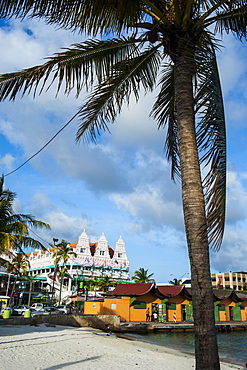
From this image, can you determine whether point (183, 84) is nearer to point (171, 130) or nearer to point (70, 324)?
point (171, 130)

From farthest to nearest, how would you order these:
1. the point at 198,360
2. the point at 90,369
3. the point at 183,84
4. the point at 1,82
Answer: the point at 90,369, the point at 1,82, the point at 183,84, the point at 198,360

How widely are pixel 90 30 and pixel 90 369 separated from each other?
8.41 meters

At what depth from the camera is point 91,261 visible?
248ft

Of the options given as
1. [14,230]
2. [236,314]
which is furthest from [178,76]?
[236,314]

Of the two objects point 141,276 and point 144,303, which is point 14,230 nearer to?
point 144,303

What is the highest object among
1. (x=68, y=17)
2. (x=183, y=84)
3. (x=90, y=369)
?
(x=68, y=17)

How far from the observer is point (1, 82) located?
20.4ft

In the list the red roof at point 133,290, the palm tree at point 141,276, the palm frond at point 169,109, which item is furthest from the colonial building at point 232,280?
the palm frond at point 169,109

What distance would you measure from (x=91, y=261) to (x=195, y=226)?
7321 cm

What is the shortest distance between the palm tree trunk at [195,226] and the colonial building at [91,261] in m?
69.0

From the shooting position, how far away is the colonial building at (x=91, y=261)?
7388cm

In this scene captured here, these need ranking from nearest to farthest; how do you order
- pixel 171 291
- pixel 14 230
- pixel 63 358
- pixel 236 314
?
pixel 63 358, pixel 14 230, pixel 171 291, pixel 236 314

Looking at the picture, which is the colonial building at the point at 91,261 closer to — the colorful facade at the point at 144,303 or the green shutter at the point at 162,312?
the colorful facade at the point at 144,303

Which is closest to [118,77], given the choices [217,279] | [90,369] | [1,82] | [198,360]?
[1,82]
